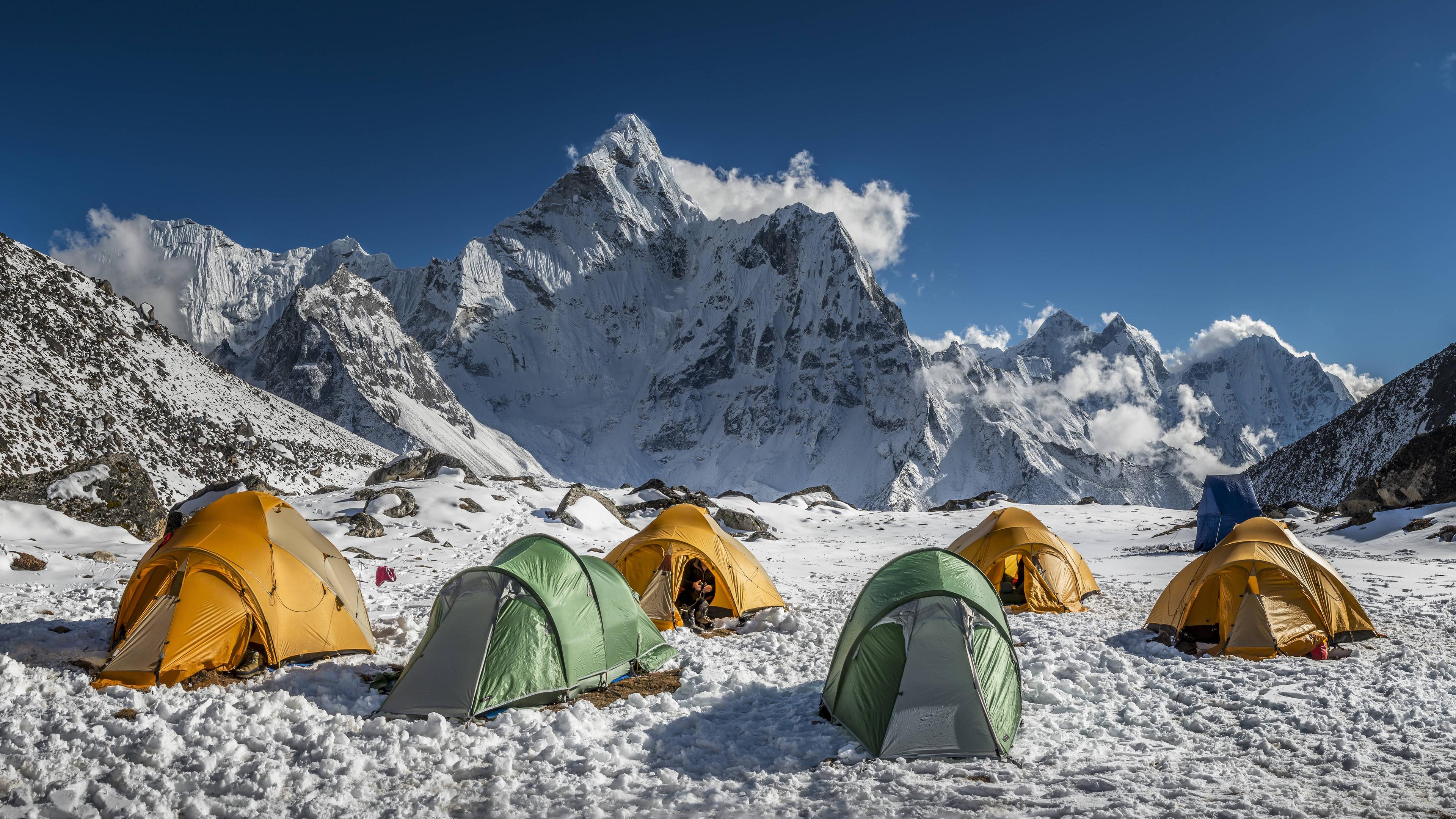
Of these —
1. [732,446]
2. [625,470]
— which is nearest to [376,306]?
[625,470]

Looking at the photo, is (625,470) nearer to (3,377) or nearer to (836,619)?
(3,377)

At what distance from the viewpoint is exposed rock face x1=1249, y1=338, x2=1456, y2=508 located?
197ft

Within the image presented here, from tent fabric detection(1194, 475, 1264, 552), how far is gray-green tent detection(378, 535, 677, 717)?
23848 mm

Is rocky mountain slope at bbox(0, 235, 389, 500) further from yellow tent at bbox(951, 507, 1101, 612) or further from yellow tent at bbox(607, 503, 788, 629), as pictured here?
yellow tent at bbox(951, 507, 1101, 612)

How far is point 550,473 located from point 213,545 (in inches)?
5698

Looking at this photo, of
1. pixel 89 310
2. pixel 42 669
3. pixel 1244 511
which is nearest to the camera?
pixel 42 669

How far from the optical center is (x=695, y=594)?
14.0 metres

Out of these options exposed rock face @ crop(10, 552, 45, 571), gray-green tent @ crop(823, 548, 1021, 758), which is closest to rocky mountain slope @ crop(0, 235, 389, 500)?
exposed rock face @ crop(10, 552, 45, 571)

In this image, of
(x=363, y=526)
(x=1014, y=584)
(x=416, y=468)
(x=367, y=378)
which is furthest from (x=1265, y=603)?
(x=367, y=378)

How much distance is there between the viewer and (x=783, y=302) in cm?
19025

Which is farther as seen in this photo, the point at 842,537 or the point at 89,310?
the point at 89,310

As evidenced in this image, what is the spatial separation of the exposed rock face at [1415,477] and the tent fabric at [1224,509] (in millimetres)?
6204

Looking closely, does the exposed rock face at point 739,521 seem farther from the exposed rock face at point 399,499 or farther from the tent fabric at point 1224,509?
the tent fabric at point 1224,509

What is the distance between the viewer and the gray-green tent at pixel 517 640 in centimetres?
820
